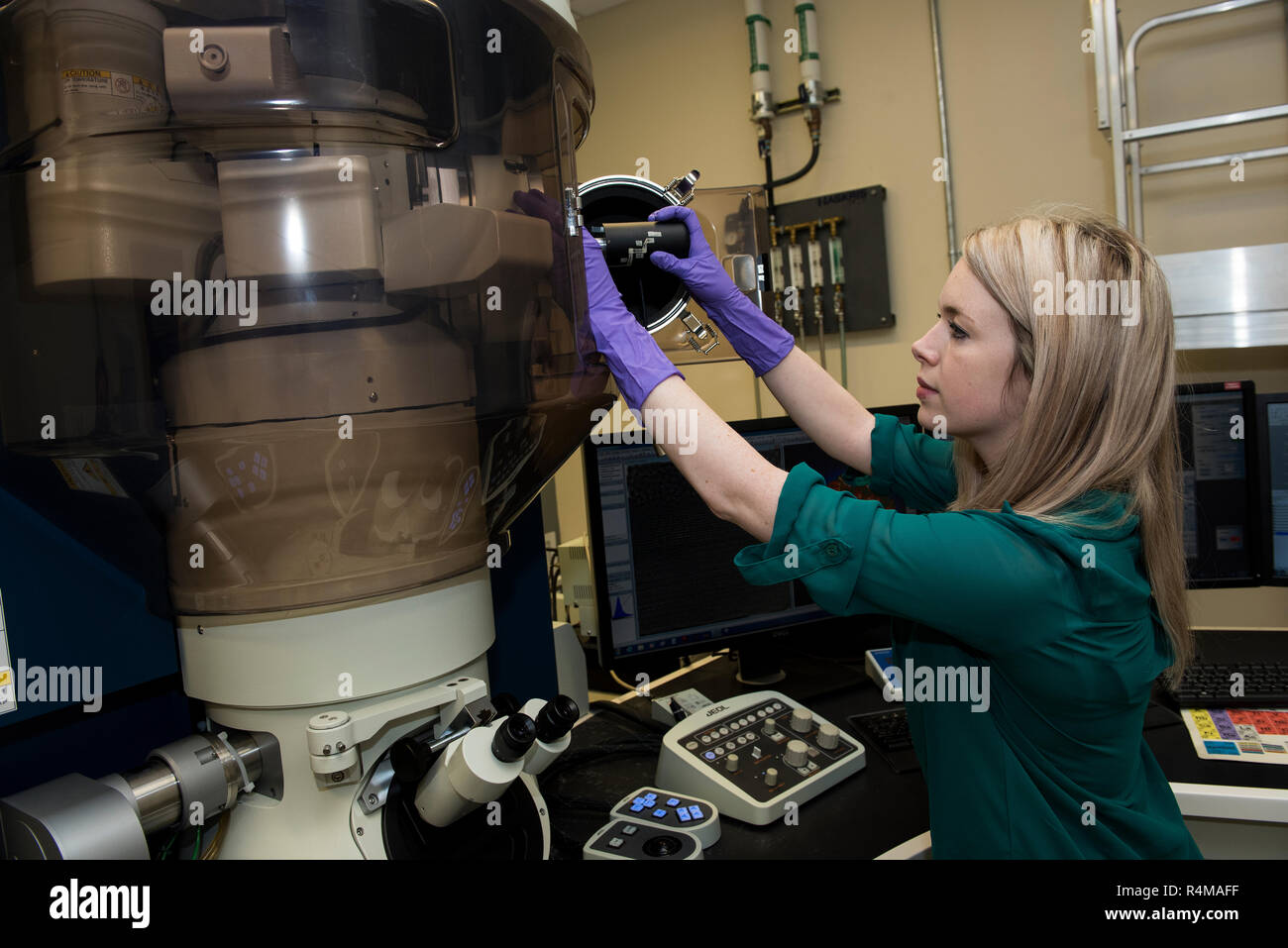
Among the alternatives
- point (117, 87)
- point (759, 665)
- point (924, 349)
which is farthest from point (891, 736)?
point (117, 87)

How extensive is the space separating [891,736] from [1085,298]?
0.65 metres

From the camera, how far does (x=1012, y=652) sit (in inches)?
28.4

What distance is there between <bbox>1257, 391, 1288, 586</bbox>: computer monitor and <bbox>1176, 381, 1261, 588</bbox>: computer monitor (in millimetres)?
12

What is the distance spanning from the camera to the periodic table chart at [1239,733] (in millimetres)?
1066

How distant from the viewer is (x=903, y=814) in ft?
3.22

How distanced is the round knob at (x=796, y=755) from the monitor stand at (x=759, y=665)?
1.19 feet

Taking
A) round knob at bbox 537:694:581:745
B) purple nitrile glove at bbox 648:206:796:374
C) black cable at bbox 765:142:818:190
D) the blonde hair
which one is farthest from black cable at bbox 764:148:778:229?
round knob at bbox 537:694:581:745

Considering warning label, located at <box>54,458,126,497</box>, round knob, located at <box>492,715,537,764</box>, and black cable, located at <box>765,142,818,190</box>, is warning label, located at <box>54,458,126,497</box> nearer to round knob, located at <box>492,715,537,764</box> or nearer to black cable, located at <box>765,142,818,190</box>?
round knob, located at <box>492,715,537,764</box>

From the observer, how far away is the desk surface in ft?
3.01

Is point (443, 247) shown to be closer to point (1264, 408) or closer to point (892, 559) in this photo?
point (892, 559)

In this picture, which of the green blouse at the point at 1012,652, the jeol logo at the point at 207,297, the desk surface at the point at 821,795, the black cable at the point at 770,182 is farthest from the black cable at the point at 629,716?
the black cable at the point at 770,182

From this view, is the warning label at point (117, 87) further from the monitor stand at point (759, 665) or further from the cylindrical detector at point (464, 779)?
the monitor stand at point (759, 665)
